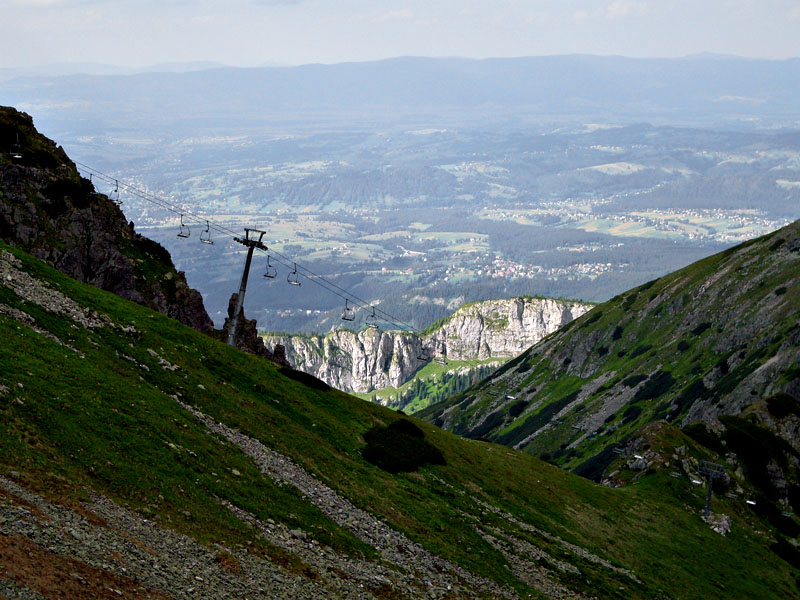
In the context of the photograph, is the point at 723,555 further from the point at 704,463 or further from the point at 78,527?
the point at 78,527

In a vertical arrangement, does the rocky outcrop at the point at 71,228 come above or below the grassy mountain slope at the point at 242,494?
above

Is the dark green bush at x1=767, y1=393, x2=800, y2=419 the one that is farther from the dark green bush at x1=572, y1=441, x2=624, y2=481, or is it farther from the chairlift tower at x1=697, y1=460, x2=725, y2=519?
the dark green bush at x1=572, y1=441, x2=624, y2=481

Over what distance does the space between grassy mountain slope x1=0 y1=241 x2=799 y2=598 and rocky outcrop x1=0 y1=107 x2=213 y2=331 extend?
26.7m

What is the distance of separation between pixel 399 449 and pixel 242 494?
25.0 m

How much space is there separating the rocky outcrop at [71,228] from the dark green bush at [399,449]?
1452 inches

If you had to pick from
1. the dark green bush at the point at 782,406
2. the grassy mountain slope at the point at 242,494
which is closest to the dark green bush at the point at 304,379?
the grassy mountain slope at the point at 242,494

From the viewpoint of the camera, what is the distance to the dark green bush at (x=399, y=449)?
62188 millimetres

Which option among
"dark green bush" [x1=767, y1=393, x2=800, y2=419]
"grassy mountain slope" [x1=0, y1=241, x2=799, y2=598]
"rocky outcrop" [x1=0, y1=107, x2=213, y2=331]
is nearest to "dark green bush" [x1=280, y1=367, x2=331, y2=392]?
"grassy mountain slope" [x1=0, y1=241, x2=799, y2=598]

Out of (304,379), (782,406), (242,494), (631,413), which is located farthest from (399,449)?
(631,413)

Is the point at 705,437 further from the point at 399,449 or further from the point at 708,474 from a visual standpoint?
the point at 399,449

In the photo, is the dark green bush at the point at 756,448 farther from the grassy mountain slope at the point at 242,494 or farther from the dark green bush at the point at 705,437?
the grassy mountain slope at the point at 242,494

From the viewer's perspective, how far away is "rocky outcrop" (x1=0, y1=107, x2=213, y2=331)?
82.9m

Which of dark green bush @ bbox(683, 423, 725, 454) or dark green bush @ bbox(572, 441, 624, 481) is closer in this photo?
dark green bush @ bbox(683, 423, 725, 454)

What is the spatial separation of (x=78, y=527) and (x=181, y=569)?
14.7 feet
